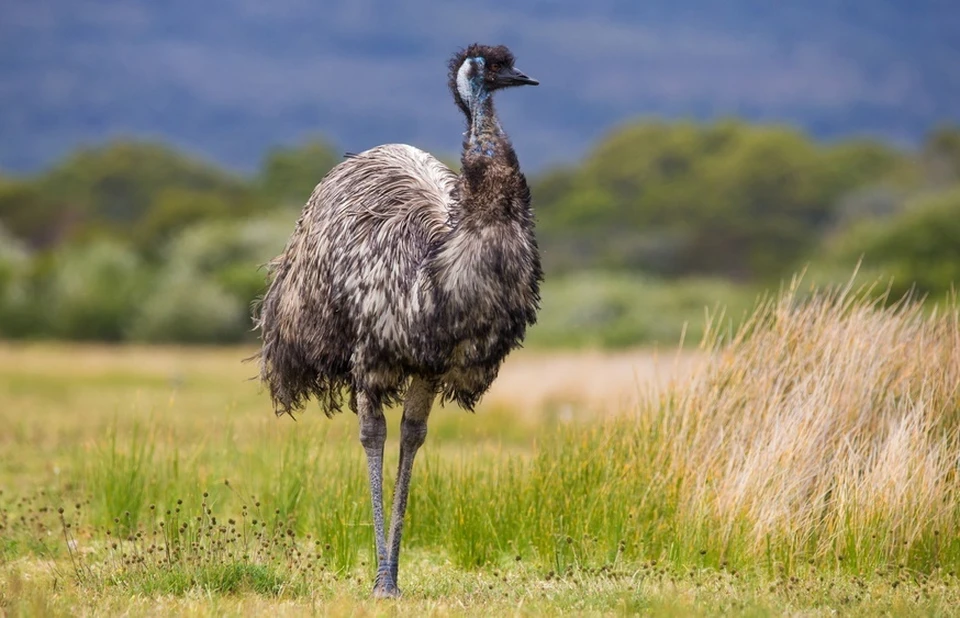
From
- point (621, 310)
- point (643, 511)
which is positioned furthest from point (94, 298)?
point (643, 511)

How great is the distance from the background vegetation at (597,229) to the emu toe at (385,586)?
29970mm

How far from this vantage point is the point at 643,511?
10727 mm

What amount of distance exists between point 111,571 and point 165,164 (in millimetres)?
105911

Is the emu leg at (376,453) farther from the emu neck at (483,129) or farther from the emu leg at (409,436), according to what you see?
the emu neck at (483,129)

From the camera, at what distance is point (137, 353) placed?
43719 millimetres

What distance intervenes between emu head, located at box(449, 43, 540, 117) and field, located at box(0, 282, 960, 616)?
9.84ft

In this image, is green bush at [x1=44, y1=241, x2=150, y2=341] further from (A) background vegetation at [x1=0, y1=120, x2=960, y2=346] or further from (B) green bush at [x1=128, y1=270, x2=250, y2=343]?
(B) green bush at [x1=128, y1=270, x2=250, y2=343]

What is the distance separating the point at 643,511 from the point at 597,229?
79.2 meters

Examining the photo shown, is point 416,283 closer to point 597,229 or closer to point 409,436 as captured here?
point 409,436

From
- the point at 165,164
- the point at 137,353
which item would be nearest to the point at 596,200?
the point at 165,164

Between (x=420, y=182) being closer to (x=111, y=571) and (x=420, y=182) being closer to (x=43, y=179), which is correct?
(x=111, y=571)

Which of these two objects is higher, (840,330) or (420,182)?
(420,182)

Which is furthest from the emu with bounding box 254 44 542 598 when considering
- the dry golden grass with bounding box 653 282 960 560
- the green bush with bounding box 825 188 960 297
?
the green bush with bounding box 825 188 960 297

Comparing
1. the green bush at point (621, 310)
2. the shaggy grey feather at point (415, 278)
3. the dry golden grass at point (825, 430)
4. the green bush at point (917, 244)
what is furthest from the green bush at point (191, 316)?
the shaggy grey feather at point (415, 278)
